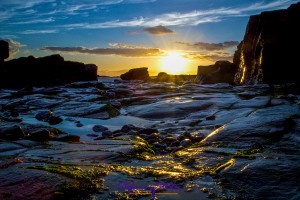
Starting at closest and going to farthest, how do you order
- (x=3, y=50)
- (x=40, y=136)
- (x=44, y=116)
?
A: (x=40, y=136)
(x=44, y=116)
(x=3, y=50)

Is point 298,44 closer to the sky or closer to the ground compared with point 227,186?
closer to the sky

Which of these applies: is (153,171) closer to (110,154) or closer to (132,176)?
(132,176)

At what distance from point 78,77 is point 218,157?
5813 centimetres

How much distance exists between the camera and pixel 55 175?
3.26 m

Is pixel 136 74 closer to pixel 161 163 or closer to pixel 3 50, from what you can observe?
pixel 3 50

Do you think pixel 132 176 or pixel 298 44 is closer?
pixel 132 176

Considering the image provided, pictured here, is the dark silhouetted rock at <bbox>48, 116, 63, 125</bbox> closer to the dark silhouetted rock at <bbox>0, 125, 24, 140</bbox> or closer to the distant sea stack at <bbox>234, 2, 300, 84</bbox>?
the dark silhouetted rock at <bbox>0, 125, 24, 140</bbox>

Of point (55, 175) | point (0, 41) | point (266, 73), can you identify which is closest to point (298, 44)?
point (266, 73)

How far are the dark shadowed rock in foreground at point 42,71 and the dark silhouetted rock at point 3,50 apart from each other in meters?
1.58

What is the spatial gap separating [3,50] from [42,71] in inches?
308

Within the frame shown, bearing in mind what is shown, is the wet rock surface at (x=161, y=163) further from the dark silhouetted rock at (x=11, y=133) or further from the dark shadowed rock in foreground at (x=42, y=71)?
the dark shadowed rock in foreground at (x=42, y=71)

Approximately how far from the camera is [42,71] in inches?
2263

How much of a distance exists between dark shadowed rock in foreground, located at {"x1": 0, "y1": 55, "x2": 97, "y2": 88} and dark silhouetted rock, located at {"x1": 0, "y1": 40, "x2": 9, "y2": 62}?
5.18ft

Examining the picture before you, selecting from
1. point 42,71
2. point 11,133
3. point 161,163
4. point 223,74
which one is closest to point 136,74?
point 42,71
